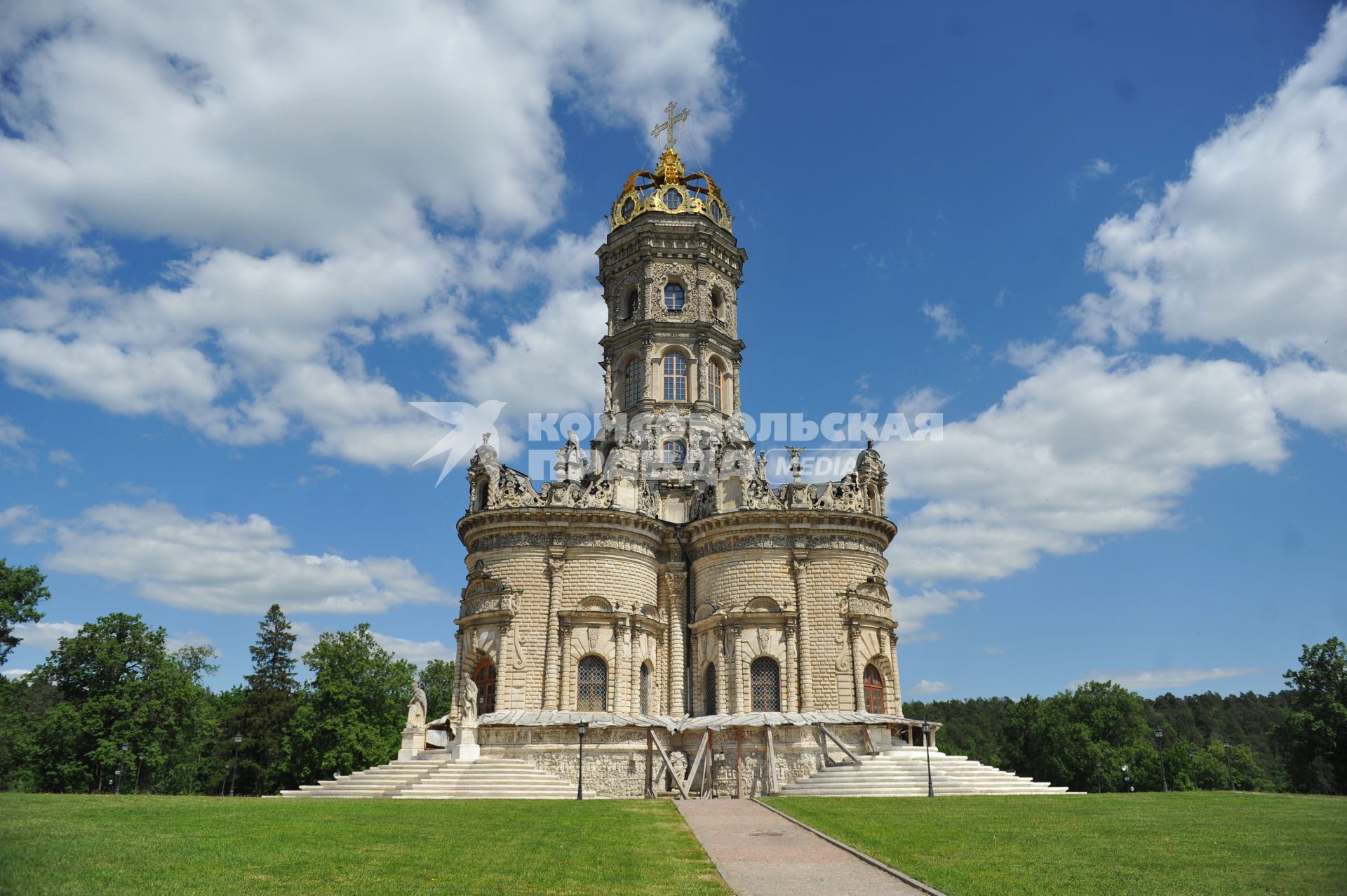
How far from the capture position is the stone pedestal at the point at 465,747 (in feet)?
115

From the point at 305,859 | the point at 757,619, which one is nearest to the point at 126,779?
the point at 757,619

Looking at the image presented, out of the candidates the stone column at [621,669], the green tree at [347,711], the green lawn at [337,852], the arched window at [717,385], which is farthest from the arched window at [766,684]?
the green tree at [347,711]

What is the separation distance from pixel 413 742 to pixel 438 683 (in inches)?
1466

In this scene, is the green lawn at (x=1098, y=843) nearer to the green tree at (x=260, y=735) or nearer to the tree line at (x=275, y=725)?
the tree line at (x=275, y=725)

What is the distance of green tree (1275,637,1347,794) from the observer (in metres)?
49.6

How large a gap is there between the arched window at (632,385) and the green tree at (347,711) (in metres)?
22.2

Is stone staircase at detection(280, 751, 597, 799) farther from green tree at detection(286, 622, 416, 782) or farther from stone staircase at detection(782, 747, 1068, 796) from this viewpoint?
green tree at detection(286, 622, 416, 782)

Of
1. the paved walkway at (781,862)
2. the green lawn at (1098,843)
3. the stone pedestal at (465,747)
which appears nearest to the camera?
the green lawn at (1098,843)

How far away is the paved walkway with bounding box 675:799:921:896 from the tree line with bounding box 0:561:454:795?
1438 inches

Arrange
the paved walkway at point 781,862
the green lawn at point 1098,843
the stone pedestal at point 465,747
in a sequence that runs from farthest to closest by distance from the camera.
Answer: the stone pedestal at point 465,747 < the paved walkway at point 781,862 < the green lawn at point 1098,843

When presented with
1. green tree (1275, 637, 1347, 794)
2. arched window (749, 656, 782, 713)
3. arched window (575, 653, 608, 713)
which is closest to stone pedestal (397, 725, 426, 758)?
arched window (575, 653, 608, 713)

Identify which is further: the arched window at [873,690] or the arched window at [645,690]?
the arched window at [645,690]

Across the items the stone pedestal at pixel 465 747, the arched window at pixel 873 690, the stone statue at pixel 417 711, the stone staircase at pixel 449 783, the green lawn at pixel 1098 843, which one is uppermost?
the arched window at pixel 873 690

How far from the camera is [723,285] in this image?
5378cm
